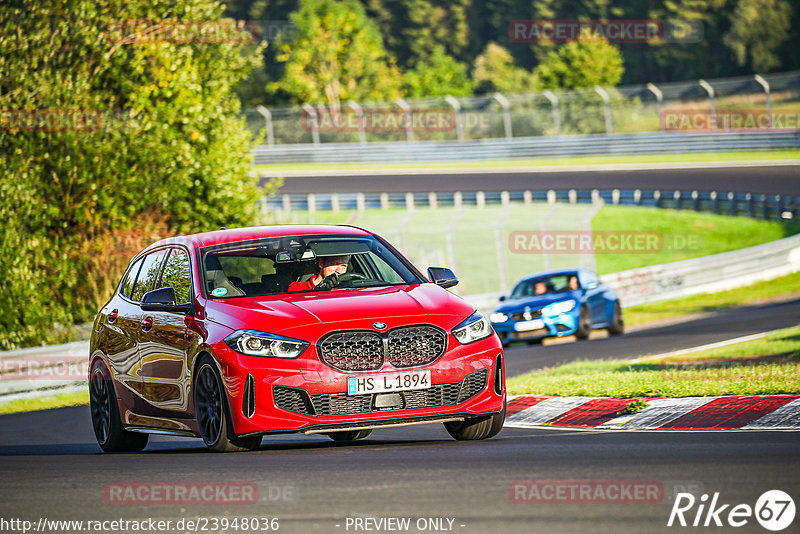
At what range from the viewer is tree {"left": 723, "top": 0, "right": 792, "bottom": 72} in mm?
83938

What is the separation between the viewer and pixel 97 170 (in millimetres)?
22391

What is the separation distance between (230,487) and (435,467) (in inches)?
45.5

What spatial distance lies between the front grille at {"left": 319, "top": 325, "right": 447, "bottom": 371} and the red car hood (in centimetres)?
6

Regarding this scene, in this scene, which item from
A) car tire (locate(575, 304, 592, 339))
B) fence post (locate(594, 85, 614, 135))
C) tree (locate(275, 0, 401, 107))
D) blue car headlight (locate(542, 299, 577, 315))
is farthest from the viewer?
tree (locate(275, 0, 401, 107))

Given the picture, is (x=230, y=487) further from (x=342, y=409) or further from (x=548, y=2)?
(x=548, y=2)

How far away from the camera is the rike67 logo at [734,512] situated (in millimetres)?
5492

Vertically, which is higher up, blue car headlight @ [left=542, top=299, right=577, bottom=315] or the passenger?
the passenger

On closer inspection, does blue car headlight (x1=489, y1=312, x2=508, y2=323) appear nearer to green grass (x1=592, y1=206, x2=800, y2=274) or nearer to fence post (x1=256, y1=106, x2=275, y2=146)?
green grass (x1=592, y1=206, x2=800, y2=274)

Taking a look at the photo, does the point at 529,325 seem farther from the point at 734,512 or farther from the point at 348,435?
the point at 734,512

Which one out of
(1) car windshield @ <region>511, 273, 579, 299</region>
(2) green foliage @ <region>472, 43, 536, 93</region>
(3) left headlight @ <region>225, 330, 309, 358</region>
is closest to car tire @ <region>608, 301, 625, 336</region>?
(1) car windshield @ <region>511, 273, 579, 299</region>

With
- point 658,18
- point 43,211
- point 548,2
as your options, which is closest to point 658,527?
point 43,211

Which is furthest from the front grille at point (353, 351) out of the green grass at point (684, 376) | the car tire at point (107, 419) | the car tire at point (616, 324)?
the car tire at point (616, 324)

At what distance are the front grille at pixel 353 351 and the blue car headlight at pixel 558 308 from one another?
1431cm

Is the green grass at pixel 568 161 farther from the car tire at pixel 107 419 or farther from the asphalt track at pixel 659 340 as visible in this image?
the car tire at pixel 107 419
